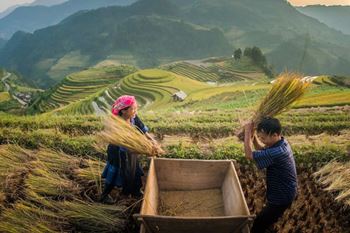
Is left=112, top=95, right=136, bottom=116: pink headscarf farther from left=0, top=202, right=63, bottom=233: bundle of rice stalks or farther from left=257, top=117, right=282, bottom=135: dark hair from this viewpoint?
Result: left=257, top=117, right=282, bottom=135: dark hair

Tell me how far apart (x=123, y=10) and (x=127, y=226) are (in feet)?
600

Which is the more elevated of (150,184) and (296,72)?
(296,72)

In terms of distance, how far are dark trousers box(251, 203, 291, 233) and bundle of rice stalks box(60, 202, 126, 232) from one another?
1.25 m

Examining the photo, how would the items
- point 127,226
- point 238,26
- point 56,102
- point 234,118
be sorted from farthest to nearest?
point 238,26 → point 56,102 → point 234,118 → point 127,226

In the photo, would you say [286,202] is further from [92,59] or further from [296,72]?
[92,59]

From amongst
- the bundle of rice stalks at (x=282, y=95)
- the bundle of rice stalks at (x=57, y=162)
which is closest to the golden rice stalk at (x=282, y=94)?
the bundle of rice stalks at (x=282, y=95)

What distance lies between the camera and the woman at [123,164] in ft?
11.2

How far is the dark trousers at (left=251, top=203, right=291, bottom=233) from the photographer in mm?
3051

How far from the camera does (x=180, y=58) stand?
4860 inches

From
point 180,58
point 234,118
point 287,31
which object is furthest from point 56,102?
point 287,31

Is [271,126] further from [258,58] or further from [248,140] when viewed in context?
[258,58]

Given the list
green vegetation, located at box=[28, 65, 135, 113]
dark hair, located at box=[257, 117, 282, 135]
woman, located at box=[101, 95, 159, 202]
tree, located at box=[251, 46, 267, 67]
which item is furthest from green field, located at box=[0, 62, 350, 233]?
tree, located at box=[251, 46, 267, 67]

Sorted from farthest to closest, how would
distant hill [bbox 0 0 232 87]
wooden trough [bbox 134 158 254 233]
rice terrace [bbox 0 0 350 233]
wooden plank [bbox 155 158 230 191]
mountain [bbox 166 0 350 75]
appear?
distant hill [bbox 0 0 232 87], mountain [bbox 166 0 350 75], wooden plank [bbox 155 158 230 191], wooden trough [bbox 134 158 254 233], rice terrace [bbox 0 0 350 233]

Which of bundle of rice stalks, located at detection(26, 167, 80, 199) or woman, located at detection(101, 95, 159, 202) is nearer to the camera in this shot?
woman, located at detection(101, 95, 159, 202)
